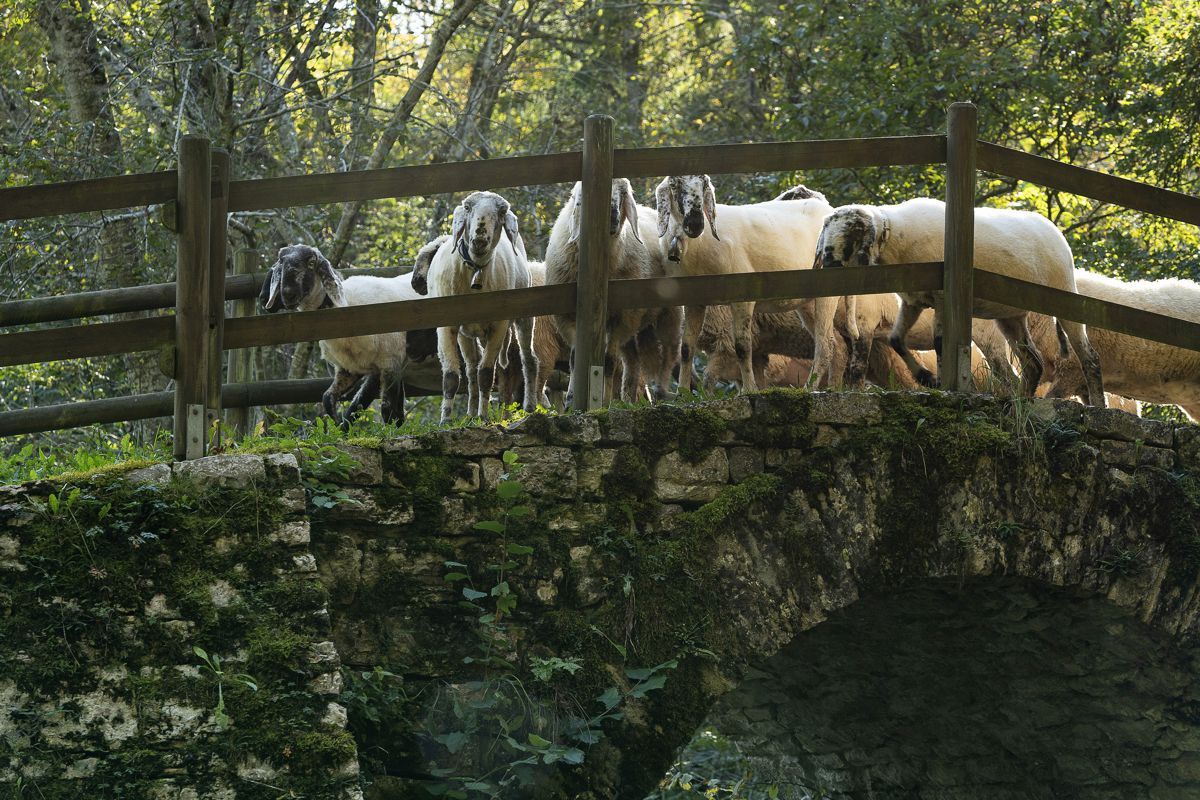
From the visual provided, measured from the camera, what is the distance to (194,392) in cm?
563

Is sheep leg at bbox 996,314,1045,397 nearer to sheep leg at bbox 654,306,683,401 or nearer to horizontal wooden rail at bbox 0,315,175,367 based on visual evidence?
sheep leg at bbox 654,306,683,401

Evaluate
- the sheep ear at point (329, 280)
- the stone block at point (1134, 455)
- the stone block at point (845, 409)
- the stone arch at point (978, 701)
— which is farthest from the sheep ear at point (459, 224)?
the stone block at point (1134, 455)

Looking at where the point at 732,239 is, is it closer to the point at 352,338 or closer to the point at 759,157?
the point at 759,157

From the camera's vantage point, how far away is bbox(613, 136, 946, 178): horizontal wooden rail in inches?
249

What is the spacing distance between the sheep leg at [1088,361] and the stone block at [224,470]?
15.2ft

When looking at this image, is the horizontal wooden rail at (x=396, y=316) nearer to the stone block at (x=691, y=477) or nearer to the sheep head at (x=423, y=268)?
the stone block at (x=691, y=477)

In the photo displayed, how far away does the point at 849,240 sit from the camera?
7633 millimetres

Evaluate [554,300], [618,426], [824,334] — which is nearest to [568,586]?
[618,426]

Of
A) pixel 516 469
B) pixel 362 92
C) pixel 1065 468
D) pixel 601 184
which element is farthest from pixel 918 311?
pixel 362 92

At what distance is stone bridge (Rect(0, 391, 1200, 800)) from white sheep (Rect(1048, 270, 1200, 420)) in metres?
2.77

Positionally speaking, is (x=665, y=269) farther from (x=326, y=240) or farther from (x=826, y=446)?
(x=326, y=240)

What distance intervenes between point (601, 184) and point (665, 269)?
1.75 meters

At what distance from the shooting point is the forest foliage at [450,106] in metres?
11.4

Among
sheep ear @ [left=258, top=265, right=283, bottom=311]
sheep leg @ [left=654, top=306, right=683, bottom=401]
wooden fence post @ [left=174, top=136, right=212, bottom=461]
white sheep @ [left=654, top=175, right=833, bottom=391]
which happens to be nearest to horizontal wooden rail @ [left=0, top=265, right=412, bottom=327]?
wooden fence post @ [left=174, top=136, right=212, bottom=461]
